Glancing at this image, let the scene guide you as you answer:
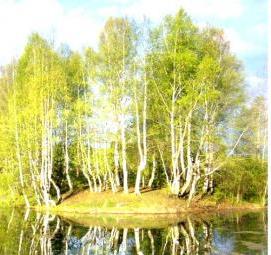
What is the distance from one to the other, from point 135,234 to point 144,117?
13.7 metres

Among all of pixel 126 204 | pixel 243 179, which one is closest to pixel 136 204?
pixel 126 204

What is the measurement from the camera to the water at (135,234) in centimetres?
2072

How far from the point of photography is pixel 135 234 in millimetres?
25109

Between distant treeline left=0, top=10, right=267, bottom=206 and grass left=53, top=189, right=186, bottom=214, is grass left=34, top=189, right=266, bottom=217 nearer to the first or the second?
grass left=53, top=189, right=186, bottom=214

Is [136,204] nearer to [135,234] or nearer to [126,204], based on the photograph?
[126,204]

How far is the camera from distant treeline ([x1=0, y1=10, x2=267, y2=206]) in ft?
124

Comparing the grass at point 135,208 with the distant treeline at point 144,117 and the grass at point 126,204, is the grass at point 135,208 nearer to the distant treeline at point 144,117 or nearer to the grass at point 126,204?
the grass at point 126,204

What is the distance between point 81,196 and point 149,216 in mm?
9771

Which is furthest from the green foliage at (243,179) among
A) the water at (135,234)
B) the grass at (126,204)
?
the water at (135,234)

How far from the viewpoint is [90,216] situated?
34688 mm

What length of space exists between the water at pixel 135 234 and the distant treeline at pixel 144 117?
588 centimetres

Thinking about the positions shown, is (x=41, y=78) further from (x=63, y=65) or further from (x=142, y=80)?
(x=142, y=80)

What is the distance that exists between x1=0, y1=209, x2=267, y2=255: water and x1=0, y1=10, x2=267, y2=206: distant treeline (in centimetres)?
588

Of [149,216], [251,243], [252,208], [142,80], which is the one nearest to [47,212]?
[149,216]
